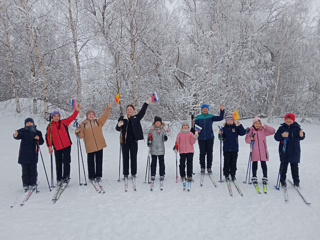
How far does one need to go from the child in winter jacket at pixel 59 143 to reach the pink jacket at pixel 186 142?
102 inches

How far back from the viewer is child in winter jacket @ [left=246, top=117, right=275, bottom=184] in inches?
207

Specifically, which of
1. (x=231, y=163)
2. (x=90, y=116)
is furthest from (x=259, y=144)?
(x=90, y=116)

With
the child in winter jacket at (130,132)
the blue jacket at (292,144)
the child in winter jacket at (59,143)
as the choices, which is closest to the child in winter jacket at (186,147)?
the child in winter jacket at (130,132)

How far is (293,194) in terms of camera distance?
4.78m

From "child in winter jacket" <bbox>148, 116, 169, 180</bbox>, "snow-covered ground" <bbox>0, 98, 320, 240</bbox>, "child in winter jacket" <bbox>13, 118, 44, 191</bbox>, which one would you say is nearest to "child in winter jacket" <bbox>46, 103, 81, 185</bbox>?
"child in winter jacket" <bbox>13, 118, 44, 191</bbox>

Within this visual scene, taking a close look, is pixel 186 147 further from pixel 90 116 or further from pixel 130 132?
pixel 90 116

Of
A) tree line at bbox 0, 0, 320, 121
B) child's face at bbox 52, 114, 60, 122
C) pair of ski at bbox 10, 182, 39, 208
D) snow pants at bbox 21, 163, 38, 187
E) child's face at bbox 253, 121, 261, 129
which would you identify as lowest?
pair of ski at bbox 10, 182, 39, 208

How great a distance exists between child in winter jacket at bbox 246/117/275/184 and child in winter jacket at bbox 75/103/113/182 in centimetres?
344

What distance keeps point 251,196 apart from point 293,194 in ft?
2.92

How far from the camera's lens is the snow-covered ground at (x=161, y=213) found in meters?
3.46

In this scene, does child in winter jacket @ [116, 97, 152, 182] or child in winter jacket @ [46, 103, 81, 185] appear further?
child in winter jacket @ [116, 97, 152, 182]

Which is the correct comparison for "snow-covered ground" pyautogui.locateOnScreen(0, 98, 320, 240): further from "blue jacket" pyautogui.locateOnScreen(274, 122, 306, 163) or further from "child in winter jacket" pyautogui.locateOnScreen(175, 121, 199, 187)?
"blue jacket" pyautogui.locateOnScreen(274, 122, 306, 163)

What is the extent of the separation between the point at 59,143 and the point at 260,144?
462cm

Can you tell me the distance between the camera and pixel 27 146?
16.5 feet
